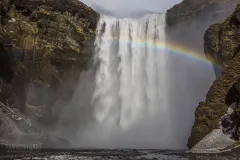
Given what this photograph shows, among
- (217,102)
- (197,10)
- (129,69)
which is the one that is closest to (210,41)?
(217,102)

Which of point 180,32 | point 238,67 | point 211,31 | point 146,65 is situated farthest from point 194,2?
point 238,67

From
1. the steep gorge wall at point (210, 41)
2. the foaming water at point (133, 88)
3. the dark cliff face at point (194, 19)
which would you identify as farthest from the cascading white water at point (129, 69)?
the steep gorge wall at point (210, 41)

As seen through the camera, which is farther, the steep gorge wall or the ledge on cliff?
the ledge on cliff

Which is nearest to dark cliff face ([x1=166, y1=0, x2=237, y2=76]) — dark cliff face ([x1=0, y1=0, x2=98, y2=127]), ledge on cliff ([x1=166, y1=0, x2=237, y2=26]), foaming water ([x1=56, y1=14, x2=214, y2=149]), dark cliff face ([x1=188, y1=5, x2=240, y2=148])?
ledge on cliff ([x1=166, y1=0, x2=237, y2=26])

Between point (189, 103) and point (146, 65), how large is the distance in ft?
34.8

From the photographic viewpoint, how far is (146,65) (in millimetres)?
64750

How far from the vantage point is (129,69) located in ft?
212

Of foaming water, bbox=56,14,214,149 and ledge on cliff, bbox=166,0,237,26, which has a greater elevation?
ledge on cliff, bbox=166,0,237,26

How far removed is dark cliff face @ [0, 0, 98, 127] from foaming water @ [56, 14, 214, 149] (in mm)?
3813

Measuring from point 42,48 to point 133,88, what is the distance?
16.9 meters

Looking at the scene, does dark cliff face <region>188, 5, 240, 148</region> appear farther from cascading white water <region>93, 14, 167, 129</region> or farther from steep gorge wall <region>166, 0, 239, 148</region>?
cascading white water <region>93, 14, 167, 129</region>

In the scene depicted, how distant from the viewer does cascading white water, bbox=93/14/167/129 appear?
61000 mm

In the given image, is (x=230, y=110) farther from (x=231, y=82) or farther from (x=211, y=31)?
(x=211, y=31)

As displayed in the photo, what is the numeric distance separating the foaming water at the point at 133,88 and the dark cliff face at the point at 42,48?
381 cm
